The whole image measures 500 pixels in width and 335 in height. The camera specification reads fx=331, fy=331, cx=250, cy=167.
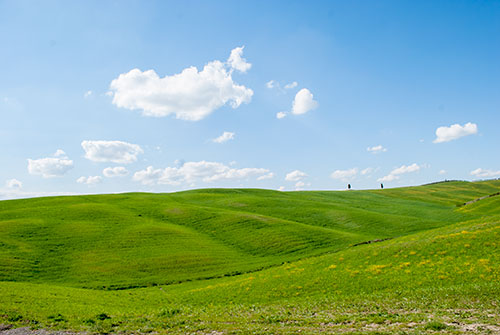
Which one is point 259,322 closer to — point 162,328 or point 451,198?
point 162,328

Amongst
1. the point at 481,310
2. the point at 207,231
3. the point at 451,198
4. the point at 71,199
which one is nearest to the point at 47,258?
the point at 207,231

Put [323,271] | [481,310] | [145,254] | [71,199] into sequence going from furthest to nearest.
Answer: [71,199] < [145,254] < [323,271] < [481,310]

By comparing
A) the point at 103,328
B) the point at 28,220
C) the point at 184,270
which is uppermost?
the point at 28,220

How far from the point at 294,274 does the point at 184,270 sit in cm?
1787

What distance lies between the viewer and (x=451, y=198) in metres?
142

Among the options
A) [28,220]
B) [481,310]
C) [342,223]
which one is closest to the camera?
[481,310]

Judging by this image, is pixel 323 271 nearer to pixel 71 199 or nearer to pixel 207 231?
pixel 207 231

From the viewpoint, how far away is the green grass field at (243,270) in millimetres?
21625

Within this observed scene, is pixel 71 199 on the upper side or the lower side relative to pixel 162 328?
upper

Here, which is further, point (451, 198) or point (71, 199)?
point (451, 198)

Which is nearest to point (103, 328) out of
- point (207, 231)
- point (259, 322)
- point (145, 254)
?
point (259, 322)

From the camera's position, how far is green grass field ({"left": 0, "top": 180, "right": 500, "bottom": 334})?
21625 millimetres

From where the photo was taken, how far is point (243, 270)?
4744cm

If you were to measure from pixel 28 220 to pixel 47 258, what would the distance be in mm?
19943
